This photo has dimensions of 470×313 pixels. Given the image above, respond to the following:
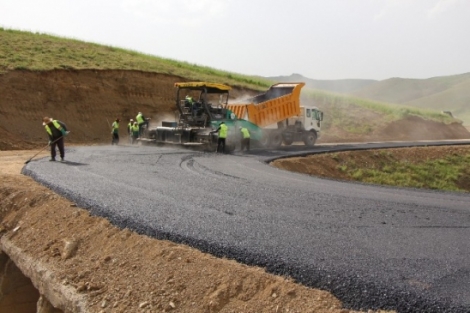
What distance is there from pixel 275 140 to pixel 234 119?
2.91 m

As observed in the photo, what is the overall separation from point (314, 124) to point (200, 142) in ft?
25.0

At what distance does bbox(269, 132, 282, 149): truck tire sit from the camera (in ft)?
74.6

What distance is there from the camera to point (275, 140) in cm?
2294

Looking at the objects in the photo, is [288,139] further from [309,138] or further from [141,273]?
[141,273]

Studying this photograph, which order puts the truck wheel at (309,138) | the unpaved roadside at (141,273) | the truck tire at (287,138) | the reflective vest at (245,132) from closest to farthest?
the unpaved roadside at (141,273) → the reflective vest at (245,132) → the truck tire at (287,138) → the truck wheel at (309,138)

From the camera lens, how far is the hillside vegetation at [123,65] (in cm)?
2838

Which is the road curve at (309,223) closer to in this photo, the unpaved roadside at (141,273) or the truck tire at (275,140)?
the unpaved roadside at (141,273)

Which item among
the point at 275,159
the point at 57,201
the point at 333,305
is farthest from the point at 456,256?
the point at 275,159

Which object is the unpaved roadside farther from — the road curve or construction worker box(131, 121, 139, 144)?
construction worker box(131, 121, 139, 144)

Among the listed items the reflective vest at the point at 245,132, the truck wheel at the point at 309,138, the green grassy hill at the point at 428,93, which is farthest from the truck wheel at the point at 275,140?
the green grassy hill at the point at 428,93

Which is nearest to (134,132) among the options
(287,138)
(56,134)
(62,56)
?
(287,138)

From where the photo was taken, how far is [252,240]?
5816 mm

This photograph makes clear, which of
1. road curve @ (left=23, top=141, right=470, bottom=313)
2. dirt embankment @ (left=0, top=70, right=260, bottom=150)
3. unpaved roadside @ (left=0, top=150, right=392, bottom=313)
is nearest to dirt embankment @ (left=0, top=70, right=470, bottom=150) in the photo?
dirt embankment @ (left=0, top=70, right=260, bottom=150)

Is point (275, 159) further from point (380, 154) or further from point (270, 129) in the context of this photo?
point (380, 154)
